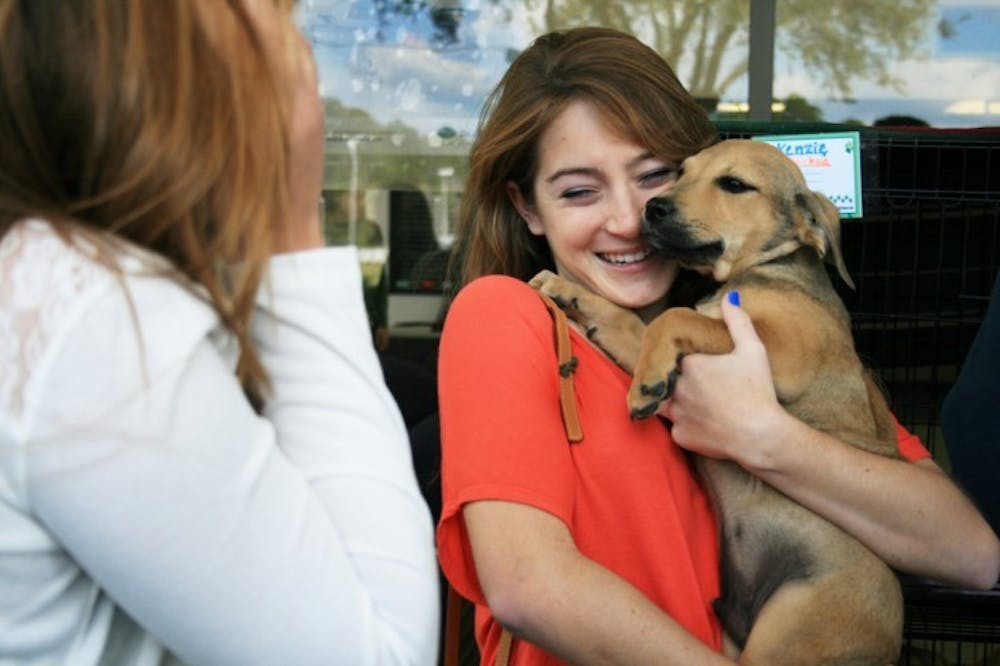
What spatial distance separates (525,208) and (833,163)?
2.88 feet

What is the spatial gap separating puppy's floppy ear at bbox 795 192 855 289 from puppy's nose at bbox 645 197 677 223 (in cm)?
44

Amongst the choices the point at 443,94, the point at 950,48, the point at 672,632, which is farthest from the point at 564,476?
the point at 950,48

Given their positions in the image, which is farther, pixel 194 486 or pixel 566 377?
pixel 566 377

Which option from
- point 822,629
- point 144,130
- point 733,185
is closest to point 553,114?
point 733,185

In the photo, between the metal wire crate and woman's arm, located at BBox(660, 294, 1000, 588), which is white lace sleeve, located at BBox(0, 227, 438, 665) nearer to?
woman's arm, located at BBox(660, 294, 1000, 588)

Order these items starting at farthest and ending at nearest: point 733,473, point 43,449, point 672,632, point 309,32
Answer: point 309,32, point 733,473, point 672,632, point 43,449

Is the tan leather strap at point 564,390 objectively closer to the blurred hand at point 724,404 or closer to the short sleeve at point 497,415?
the short sleeve at point 497,415

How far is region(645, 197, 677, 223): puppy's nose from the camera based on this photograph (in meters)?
1.96

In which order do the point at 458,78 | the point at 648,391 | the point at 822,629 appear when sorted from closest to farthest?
the point at 648,391
the point at 822,629
the point at 458,78

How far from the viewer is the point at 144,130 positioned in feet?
2.67

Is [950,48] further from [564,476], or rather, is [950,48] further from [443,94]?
[564,476]

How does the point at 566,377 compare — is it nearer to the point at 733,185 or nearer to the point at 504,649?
the point at 504,649

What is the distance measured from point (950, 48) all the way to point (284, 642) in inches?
229

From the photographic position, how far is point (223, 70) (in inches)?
33.2
